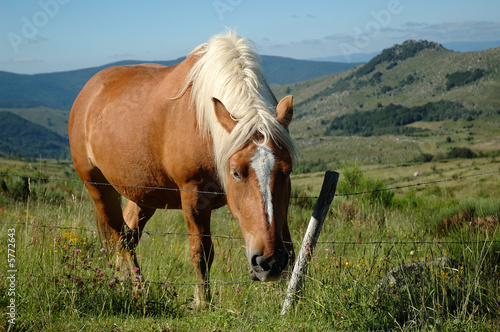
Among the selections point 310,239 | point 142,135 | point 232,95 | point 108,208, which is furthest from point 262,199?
point 108,208

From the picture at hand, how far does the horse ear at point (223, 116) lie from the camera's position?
3.30 metres

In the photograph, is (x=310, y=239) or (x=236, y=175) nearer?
(x=236, y=175)

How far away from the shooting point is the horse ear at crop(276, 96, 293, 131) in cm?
335

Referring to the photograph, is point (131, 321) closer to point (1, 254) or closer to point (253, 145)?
point (253, 145)

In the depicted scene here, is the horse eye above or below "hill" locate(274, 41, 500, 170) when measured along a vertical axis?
above

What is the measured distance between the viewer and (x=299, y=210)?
9484 mm

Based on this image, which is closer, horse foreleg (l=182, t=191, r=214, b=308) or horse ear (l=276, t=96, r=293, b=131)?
horse ear (l=276, t=96, r=293, b=131)

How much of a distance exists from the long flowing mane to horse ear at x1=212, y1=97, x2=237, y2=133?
2.3 inches

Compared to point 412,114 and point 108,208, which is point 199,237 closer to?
point 108,208

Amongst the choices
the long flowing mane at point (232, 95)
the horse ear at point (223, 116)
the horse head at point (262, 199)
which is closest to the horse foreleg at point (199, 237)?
the long flowing mane at point (232, 95)

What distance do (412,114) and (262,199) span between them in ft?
487

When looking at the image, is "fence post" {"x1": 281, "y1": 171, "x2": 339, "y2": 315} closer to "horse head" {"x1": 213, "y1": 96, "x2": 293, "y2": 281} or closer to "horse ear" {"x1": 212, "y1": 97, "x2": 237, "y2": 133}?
"horse head" {"x1": 213, "y1": 96, "x2": 293, "y2": 281}

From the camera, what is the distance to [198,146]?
3.76 meters

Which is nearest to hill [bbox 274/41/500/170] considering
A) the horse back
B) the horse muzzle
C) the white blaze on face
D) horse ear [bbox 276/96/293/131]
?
the horse back
